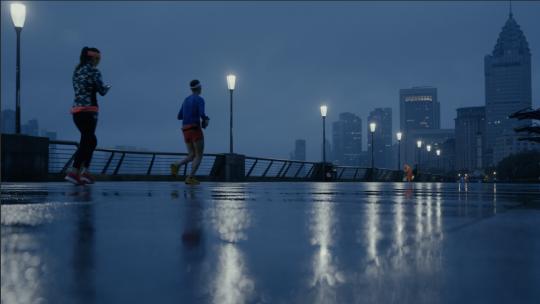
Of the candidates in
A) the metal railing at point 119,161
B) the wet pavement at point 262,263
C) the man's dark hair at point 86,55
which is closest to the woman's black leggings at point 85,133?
the man's dark hair at point 86,55

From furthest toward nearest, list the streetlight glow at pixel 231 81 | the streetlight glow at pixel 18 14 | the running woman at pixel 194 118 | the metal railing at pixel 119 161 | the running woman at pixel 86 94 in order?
the streetlight glow at pixel 231 81 → the metal railing at pixel 119 161 → the streetlight glow at pixel 18 14 → the running woman at pixel 194 118 → the running woman at pixel 86 94

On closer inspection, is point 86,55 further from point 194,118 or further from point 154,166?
point 154,166

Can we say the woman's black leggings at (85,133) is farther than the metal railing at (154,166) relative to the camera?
No

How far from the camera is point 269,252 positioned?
1.75 m

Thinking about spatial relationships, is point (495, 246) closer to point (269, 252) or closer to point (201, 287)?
point (269, 252)

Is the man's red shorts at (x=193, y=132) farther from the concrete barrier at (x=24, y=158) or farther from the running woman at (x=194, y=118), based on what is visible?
the concrete barrier at (x=24, y=158)

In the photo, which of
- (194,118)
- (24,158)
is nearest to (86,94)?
(194,118)

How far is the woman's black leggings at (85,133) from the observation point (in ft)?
23.9

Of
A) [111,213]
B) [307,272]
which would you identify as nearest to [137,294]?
[307,272]

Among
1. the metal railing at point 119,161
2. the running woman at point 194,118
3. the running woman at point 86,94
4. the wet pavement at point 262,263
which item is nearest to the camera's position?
the wet pavement at point 262,263

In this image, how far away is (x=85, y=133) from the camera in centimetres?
733

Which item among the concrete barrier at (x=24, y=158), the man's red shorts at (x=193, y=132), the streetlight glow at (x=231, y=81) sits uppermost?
the streetlight glow at (x=231, y=81)

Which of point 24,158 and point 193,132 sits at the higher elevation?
point 193,132

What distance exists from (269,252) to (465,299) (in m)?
0.66
